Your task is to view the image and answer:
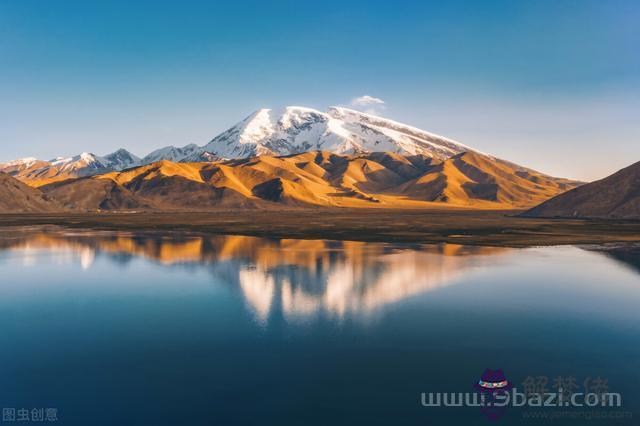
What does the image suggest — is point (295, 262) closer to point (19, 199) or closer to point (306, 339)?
point (306, 339)

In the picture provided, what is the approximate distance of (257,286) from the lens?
40.2 meters

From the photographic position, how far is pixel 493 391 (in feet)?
64.7

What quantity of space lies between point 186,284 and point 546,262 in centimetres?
3942

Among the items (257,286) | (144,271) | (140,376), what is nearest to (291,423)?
(140,376)

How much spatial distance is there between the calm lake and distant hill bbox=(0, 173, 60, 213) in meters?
136

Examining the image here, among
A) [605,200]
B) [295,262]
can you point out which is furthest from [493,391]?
[605,200]

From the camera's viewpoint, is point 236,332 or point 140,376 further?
point 236,332

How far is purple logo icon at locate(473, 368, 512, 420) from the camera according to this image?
18234 millimetres

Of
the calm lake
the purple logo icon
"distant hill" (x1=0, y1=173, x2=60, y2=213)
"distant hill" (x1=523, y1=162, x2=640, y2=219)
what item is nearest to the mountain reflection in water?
the calm lake

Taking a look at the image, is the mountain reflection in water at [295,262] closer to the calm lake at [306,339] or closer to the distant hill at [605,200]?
the calm lake at [306,339]

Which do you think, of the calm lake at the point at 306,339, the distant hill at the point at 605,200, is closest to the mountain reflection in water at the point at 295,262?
the calm lake at the point at 306,339

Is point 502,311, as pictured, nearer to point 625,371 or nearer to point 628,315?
point 628,315

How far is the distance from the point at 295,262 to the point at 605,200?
125 metres

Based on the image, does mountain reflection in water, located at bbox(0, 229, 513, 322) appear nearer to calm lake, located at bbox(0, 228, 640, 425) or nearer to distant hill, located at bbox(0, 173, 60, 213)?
calm lake, located at bbox(0, 228, 640, 425)
